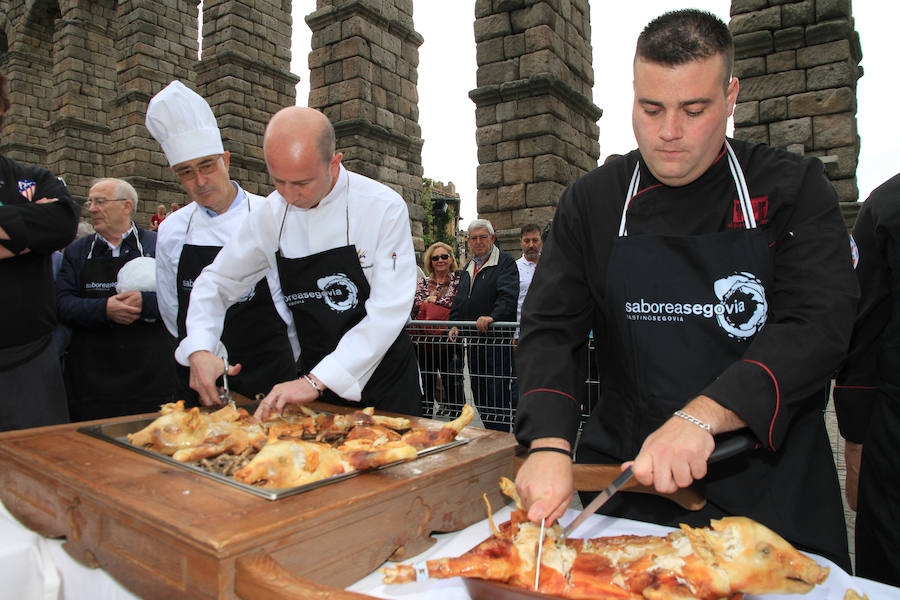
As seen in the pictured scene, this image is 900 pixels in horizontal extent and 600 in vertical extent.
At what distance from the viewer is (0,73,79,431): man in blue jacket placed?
2.47 meters

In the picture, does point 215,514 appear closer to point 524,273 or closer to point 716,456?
point 716,456

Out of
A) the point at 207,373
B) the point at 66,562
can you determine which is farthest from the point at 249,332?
the point at 66,562

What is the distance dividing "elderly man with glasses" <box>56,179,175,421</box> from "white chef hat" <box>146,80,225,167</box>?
1.13 m

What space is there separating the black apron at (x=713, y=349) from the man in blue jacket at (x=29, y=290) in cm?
241

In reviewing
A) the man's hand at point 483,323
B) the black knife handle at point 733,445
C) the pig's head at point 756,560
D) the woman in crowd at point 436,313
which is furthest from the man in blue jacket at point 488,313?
the pig's head at point 756,560

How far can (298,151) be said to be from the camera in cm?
216

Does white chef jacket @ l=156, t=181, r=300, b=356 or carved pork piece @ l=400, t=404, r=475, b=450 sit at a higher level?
white chef jacket @ l=156, t=181, r=300, b=356

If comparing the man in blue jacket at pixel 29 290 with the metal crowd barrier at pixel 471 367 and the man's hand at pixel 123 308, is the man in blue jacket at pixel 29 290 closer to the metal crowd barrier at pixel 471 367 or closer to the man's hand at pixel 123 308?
the man's hand at pixel 123 308

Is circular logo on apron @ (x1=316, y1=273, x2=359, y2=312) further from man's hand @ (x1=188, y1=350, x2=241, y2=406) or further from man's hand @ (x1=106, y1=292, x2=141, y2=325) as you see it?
man's hand @ (x1=106, y1=292, x2=141, y2=325)

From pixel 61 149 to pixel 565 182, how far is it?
13.7 meters

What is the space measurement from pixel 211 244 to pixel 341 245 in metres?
0.96

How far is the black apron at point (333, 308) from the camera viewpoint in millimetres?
2424

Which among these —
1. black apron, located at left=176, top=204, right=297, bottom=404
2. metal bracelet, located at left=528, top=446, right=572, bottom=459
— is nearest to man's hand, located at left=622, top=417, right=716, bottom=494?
metal bracelet, located at left=528, top=446, right=572, bottom=459

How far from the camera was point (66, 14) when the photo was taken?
15258 millimetres
